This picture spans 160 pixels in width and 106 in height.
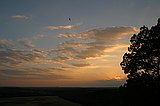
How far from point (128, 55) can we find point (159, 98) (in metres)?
8.14

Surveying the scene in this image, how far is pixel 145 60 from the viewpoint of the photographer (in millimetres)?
38688

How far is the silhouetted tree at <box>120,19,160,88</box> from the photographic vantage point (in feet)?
123

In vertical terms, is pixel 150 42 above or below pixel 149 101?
above

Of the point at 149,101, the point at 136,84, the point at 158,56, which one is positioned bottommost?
the point at 149,101

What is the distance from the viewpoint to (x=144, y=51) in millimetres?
39000

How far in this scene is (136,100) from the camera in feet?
124

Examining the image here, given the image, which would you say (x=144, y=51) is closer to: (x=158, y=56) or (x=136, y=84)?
(x=158, y=56)

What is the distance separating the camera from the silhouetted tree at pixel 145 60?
123 ft

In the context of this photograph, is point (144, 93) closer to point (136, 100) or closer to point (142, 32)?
point (136, 100)

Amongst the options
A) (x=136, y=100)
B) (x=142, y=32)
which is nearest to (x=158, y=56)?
(x=142, y=32)

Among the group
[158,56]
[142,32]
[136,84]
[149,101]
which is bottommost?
[149,101]

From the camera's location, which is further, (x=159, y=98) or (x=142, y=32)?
(x=142, y=32)

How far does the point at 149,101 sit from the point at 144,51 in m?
7.46

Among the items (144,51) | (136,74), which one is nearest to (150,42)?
(144,51)
